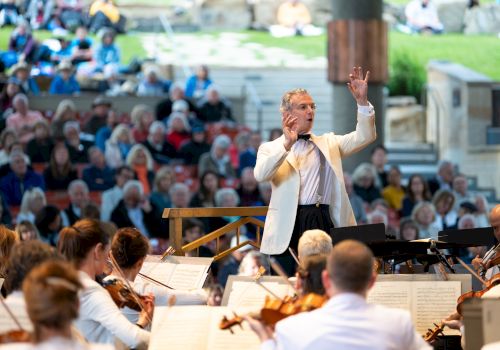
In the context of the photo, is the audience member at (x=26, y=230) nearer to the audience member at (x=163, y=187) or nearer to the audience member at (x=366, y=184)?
the audience member at (x=163, y=187)

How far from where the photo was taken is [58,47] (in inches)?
838

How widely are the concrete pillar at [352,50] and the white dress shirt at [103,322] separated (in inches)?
366

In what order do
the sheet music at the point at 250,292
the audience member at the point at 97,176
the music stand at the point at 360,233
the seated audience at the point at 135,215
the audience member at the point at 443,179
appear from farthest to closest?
the audience member at the point at 443,179, the audience member at the point at 97,176, the seated audience at the point at 135,215, the music stand at the point at 360,233, the sheet music at the point at 250,292

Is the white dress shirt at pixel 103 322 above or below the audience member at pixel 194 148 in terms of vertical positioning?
Result: below

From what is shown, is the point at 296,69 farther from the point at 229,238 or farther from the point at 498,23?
the point at 229,238

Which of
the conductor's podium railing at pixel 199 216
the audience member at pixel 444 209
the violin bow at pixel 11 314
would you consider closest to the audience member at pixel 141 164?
the audience member at pixel 444 209

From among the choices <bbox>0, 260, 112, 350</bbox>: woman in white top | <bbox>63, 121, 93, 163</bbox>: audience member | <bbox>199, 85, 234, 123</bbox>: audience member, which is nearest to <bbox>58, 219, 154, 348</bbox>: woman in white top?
<bbox>0, 260, 112, 350</bbox>: woman in white top

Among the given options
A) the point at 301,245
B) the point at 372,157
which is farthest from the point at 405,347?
the point at 372,157

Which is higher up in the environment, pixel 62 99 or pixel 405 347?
pixel 62 99

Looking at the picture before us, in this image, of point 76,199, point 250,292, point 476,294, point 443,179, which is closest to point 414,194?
point 443,179

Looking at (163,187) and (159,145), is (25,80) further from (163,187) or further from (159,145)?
(163,187)

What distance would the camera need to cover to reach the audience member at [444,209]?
13.2 meters

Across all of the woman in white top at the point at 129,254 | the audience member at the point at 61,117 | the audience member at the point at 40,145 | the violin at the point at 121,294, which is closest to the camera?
the violin at the point at 121,294

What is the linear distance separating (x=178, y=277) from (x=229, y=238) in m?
5.05
